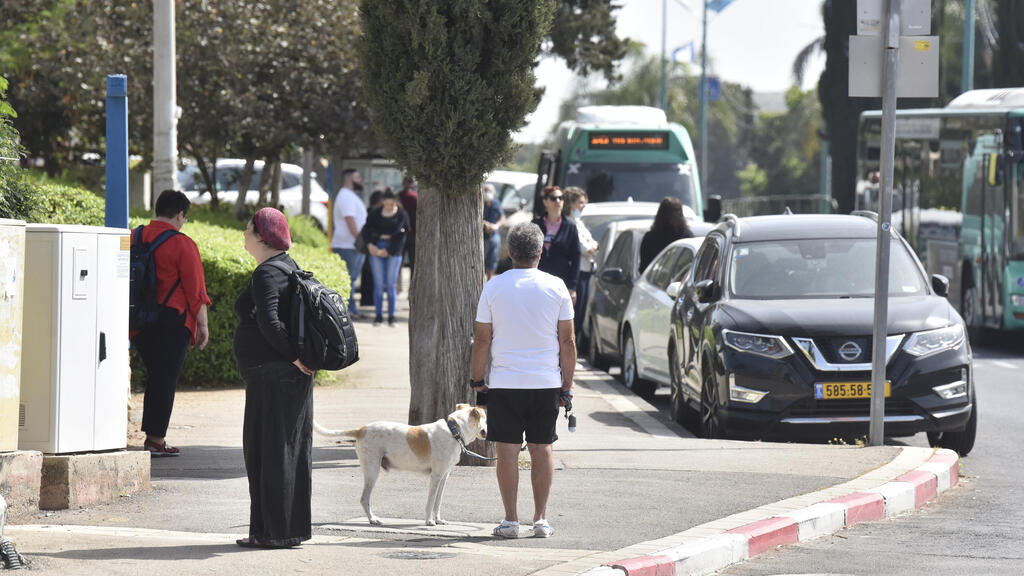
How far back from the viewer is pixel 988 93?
22266 millimetres

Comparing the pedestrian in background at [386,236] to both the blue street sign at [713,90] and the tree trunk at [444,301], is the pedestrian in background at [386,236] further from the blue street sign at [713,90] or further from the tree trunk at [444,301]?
the blue street sign at [713,90]

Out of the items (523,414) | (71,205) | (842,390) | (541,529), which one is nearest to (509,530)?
(541,529)

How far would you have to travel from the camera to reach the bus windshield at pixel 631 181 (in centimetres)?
2380

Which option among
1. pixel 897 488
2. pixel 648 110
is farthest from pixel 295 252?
pixel 648 110

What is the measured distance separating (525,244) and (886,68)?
395cm

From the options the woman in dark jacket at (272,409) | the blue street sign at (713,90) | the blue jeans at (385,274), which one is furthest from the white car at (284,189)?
the woman in dark jacket at (272,409)

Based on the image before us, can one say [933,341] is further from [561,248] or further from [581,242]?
[581,242]

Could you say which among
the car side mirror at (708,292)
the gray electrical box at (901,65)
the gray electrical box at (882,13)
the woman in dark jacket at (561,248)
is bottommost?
the car side mirror at (708,292)

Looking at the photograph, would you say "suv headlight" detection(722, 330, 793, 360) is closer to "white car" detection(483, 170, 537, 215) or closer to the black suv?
the black suv

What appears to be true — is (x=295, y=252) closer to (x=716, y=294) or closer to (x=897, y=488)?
(x=716, y=294)

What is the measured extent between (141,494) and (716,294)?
5.10 meters

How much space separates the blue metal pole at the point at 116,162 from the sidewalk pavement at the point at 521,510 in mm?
1569

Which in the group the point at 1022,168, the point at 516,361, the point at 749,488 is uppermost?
the point at 1022,168


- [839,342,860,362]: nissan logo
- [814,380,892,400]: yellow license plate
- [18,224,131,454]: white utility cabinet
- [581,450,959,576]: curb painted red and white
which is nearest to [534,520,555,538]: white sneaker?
[581,450,959,576]: curb painted red and white
